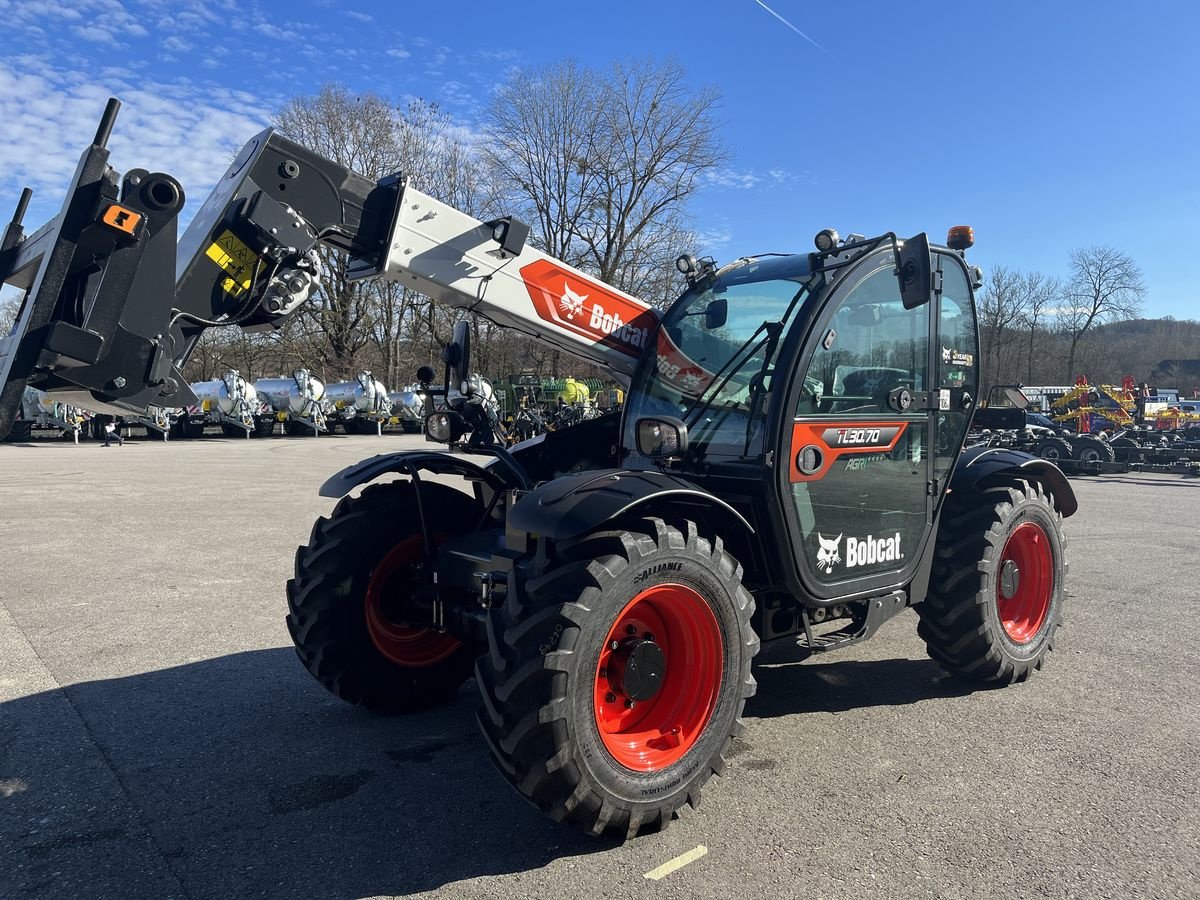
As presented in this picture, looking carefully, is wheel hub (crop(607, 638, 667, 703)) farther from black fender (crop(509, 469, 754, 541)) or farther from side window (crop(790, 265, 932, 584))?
side window (crop(790, 265, 932, 584))

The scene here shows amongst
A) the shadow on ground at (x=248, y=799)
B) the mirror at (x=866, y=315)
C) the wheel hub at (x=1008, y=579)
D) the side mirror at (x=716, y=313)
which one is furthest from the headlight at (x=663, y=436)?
the wheel hub at (x=1008, y=579)

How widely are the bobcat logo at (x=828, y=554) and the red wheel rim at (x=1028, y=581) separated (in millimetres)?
1776

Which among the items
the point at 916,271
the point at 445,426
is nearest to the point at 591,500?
the point at 445,426

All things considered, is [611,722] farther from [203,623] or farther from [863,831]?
[203,623]

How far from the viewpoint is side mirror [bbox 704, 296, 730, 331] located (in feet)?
14.8

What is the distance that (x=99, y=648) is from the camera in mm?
5648

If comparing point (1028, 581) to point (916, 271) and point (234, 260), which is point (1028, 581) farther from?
point (234, 260)

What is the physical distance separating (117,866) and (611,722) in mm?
1880

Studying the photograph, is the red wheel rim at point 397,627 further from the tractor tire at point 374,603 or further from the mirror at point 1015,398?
the mirror at point 1015,398

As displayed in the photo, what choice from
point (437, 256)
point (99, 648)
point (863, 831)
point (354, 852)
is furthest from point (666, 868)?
point (99, 648)

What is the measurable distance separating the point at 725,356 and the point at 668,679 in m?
1.71

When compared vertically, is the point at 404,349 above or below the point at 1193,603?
above

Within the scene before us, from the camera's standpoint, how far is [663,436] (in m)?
3.68

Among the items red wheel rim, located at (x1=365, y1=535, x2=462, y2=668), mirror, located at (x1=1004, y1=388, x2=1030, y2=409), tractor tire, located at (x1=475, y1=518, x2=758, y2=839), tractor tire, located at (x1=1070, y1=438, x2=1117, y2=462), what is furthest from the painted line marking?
tractor tire, located at (x1=1070, y1=438, x2=1117, y2=462)
